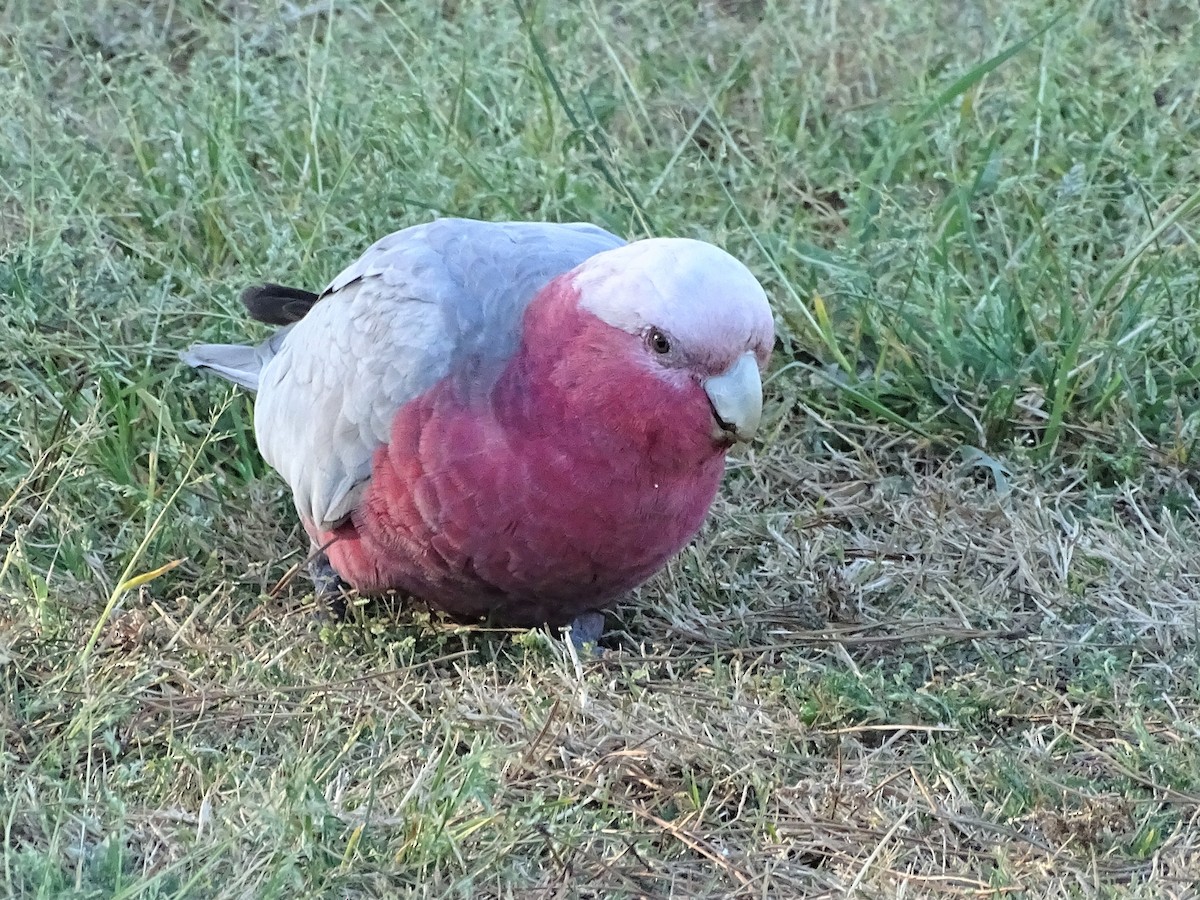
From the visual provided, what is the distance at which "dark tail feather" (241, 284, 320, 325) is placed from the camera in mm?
3482

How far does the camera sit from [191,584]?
10.8ft

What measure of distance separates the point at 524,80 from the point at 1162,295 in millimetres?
2005

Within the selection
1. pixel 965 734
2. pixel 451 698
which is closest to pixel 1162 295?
pixel 965 734

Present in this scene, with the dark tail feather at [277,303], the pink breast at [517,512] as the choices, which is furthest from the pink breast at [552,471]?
the dark tail feather at [277,303]

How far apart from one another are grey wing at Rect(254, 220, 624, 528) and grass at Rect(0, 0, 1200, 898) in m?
0.30

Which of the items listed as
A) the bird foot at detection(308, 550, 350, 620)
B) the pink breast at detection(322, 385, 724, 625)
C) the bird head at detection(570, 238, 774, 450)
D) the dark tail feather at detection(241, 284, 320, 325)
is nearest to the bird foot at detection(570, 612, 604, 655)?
the pink breast at detection(322, 385, 724, 625)

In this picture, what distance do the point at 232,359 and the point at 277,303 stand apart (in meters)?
0.20

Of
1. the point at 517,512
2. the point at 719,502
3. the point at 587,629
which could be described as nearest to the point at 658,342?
the point at 517,512

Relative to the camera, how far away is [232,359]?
3.62 meters

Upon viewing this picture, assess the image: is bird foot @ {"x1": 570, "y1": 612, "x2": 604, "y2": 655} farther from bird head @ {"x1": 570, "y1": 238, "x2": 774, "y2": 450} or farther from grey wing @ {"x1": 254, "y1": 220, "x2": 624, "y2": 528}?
bird head @ {"x1": 570, "y1": 238, "x2": 774, "y2": 450}

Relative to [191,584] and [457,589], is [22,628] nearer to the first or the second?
[191,584]

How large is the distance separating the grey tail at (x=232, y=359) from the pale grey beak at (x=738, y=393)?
4.62 feet

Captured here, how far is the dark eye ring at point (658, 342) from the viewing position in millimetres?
2566

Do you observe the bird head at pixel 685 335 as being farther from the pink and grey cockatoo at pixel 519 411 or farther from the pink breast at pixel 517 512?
the pink breast at pixel 517 512
